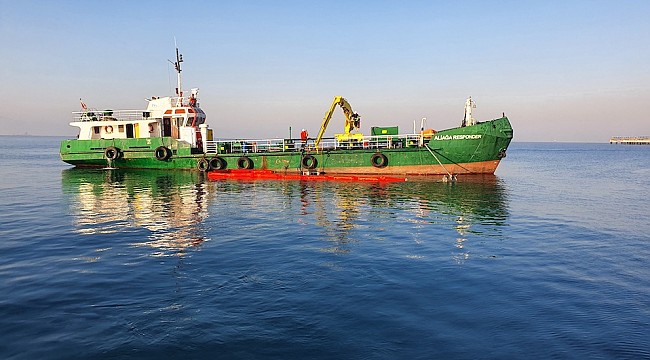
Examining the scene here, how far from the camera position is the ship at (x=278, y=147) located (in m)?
32.8

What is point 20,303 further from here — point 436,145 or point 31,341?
point 436,145

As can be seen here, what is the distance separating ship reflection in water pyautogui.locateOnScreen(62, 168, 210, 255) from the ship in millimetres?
2701

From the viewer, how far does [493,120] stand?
3177 cm

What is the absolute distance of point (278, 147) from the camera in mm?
37781

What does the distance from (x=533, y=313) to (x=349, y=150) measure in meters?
26.9

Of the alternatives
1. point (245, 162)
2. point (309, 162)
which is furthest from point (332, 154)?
point (245, 162)

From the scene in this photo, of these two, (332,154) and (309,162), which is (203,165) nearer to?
(309,162)

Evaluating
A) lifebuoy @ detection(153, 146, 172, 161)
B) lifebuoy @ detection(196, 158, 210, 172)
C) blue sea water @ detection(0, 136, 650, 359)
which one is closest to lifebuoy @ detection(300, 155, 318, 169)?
lifebuoy @ detection(196, 158, 210, 172)

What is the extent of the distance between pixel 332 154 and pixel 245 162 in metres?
8.30

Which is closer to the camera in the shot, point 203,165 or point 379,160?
point 379,160

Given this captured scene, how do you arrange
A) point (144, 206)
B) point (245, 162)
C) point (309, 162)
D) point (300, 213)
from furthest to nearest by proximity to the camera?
point (245, 162)
point (309, 162)
point (144, 206)
point (300, 213)

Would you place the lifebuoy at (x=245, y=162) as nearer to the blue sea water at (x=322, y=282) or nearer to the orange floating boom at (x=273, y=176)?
the orange floating boom at (x=273, y=176)

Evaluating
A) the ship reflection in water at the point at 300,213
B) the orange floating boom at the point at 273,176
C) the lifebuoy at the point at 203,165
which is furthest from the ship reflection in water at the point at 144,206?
the orange floating boom at the point at 273,176

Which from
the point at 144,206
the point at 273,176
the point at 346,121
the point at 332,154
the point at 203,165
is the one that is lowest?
the point at 144,206
